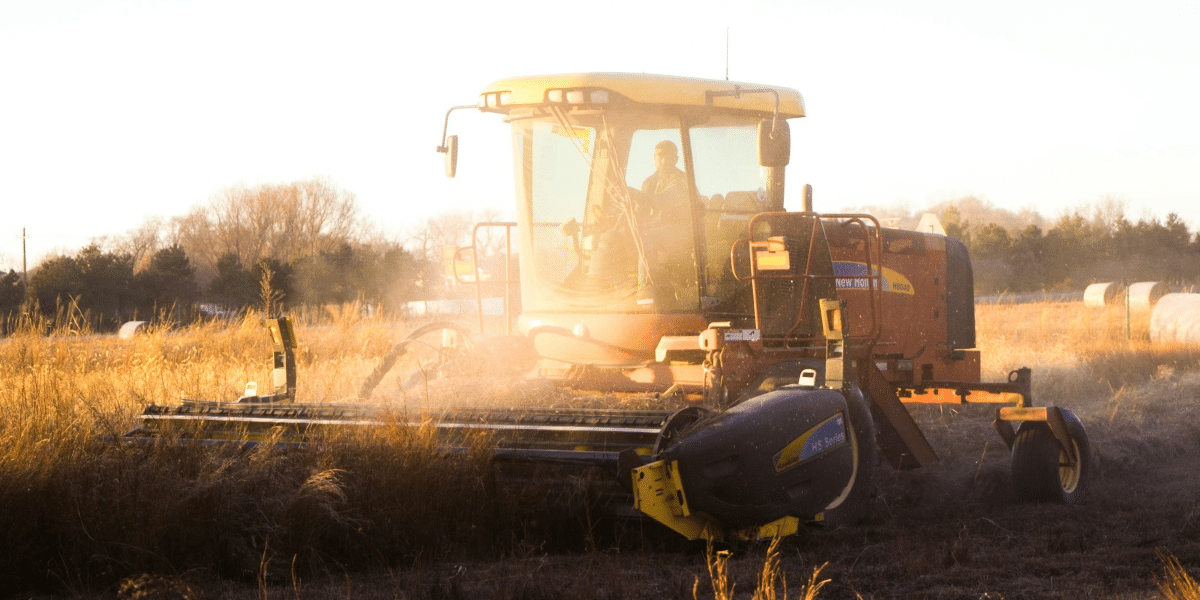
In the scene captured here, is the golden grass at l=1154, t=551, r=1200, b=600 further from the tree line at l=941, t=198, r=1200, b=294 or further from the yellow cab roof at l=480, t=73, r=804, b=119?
the tree line at l=941, t=198, r=1200, b=294

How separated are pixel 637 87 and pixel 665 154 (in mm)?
528

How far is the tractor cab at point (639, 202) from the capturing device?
25.2ft

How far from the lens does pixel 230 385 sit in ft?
34.0

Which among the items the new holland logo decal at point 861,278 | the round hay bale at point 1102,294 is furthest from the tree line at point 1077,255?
the new holland logo decal at point 861,278

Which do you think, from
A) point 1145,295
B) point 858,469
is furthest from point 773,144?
point 1145,295

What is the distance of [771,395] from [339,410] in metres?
2.75

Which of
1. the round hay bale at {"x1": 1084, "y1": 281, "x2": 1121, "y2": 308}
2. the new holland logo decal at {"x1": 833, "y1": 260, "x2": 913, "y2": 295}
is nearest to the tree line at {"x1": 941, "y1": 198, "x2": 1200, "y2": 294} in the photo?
the round hay bale at {"x1": 1084, "y1": 281, "x2": 1121, "y2": 308}

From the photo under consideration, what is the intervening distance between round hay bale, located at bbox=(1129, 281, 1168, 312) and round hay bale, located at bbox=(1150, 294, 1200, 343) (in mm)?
3641

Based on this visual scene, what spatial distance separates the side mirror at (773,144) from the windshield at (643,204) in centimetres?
79

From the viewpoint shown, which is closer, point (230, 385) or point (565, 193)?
point (565, 193)

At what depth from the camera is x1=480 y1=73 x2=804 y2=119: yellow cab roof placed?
25.2ft

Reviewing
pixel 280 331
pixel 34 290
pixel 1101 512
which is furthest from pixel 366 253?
pixel 1101 512

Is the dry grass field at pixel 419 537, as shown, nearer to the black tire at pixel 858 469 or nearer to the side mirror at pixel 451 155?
the black tire at pixel 858 469

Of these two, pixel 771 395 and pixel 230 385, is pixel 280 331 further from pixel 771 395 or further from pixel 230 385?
pixel 771 395
